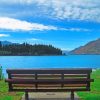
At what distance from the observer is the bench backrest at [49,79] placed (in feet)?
44.0

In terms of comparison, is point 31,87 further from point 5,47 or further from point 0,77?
point 5,47

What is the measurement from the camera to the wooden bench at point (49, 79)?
528 inches

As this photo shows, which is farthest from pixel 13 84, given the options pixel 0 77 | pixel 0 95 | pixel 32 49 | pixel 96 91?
pixel 32 49

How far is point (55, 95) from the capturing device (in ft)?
47.6

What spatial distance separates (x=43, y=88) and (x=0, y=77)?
1178 cm

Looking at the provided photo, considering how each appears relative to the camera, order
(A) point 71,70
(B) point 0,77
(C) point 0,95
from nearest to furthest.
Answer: (A) point 71,70 → (C) point 0,95 → (B) point 0,77

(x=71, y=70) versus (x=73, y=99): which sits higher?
(x=71, y=70)

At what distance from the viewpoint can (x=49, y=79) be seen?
1346cm

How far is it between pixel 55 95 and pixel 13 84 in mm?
1573

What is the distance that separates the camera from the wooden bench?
13414 millimetres

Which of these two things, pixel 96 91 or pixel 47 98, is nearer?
pixel 47 98

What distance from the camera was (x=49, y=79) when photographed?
13.5 metres

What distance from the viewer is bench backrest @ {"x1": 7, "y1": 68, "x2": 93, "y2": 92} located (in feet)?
44.0

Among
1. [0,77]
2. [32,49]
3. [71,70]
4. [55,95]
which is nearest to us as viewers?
[71,70]
